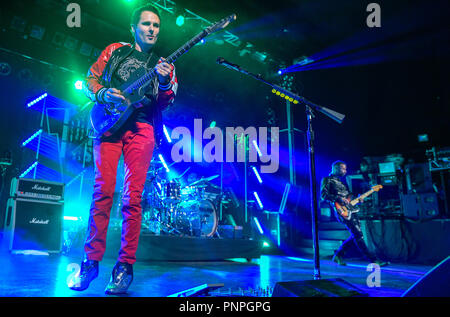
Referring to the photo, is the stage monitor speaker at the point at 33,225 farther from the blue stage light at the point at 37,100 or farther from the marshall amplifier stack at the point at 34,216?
the blue stage light at the point at 37,100

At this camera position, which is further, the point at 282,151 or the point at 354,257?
the point at 282,151

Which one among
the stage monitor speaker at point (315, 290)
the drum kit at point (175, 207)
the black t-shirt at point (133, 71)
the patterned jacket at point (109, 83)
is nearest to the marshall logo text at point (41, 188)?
the drum kit at point (175, 207)

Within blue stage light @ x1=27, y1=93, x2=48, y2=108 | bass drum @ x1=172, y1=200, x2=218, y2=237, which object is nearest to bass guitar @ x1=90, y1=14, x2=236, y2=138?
bass drum @ x1=172, y1=200, x2=218, y2=237

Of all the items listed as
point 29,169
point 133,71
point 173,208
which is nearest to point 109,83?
point 133,71

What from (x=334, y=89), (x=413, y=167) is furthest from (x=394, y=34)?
(x=413, y=167)

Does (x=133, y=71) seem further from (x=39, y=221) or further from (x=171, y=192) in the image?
(x=171, y=192)

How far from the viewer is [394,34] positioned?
7945mm

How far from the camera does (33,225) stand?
15.0 ft

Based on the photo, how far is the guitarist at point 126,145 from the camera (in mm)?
2072

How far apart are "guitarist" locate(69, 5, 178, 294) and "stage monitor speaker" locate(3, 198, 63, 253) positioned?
3.01 metres

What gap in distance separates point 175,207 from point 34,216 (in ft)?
8.12

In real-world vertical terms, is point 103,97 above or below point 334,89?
below
